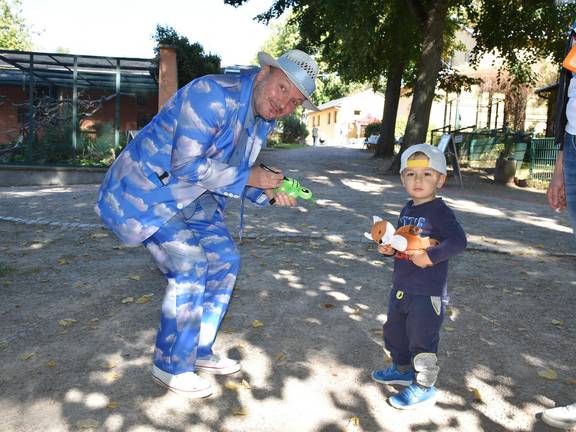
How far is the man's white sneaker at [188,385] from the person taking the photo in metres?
3.21

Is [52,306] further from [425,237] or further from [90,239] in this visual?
[425,237]

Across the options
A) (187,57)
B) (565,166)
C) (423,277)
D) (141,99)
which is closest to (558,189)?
(565,166)

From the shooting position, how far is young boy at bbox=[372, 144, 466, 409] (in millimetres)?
3064

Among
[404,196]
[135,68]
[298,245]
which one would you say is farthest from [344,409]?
[135,68]

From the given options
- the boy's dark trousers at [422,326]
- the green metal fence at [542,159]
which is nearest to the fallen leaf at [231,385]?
the boy's dark trousers at [422,326]

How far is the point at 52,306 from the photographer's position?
484cm

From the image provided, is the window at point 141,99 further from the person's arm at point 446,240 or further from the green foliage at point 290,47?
A: the green foliage at point 290,47

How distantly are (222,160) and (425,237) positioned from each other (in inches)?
46.9

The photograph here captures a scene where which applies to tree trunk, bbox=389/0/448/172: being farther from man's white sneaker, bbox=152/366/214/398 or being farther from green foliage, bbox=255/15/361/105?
green foliage, bbox=255/15/361/105

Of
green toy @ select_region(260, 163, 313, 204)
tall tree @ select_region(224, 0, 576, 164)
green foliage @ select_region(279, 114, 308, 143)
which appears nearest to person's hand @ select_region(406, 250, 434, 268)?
green toy @ select_region(260, 163, 313, 204)

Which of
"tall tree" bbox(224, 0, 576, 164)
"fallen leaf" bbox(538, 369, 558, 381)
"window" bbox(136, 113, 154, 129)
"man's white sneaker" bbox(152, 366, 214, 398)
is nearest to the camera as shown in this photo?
"man's white sneaker" bbox(152, 366, 214, 398)

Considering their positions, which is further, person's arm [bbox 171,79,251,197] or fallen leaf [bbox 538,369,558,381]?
fallen leaf [bbox 538,369,558,381]

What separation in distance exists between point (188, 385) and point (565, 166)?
8.22ft

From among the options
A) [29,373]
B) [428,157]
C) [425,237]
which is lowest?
[29,373]
